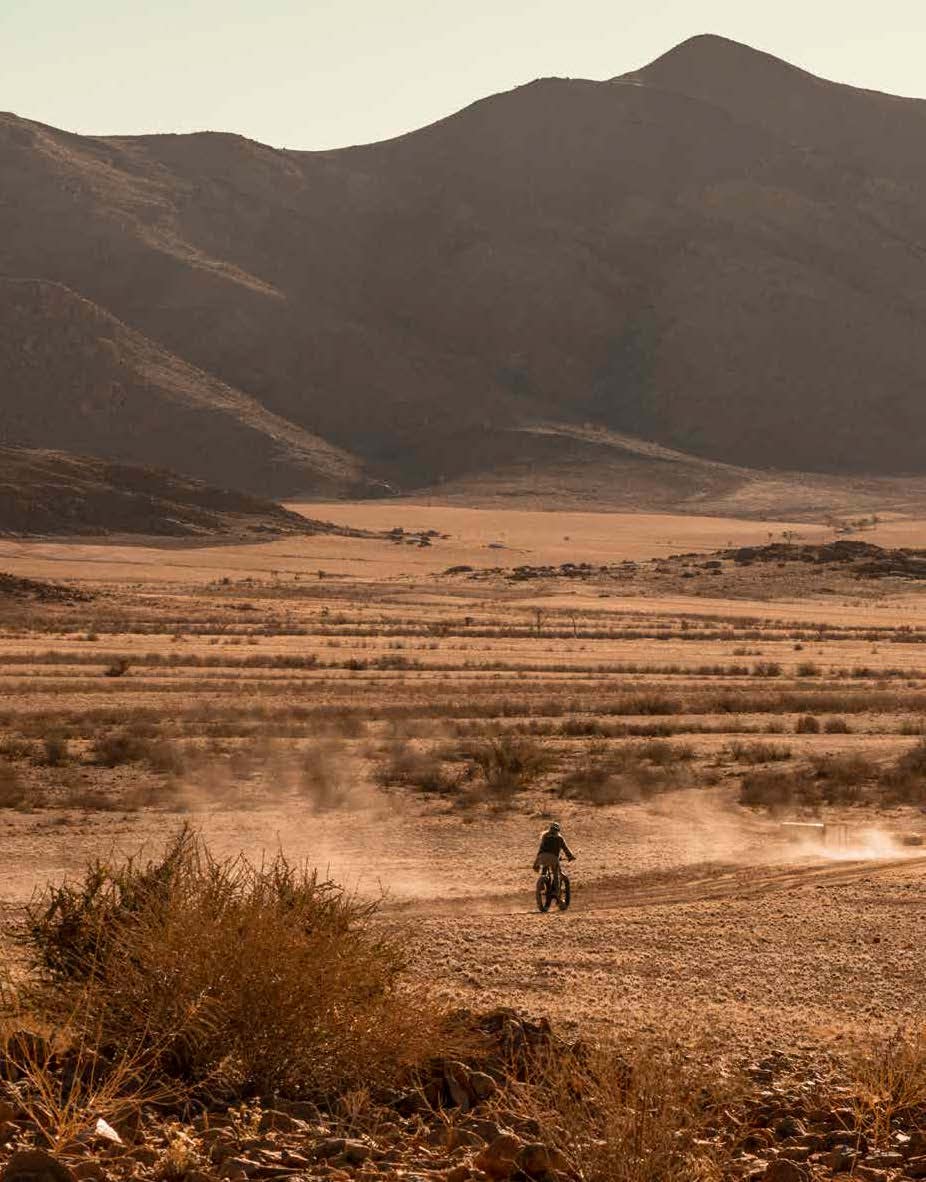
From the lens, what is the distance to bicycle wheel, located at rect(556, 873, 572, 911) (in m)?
15.6

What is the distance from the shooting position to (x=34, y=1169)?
6.33m

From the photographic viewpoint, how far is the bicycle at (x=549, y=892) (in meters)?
15.5

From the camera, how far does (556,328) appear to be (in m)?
183

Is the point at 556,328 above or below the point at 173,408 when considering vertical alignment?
above

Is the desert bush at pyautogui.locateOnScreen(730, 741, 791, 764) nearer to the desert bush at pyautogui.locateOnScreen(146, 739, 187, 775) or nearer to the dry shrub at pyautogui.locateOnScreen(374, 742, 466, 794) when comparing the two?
the dry shrub at pyautogui.locateOnScreen(374, 742, 466, 794)

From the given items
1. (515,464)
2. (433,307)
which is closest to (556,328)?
(433,307)

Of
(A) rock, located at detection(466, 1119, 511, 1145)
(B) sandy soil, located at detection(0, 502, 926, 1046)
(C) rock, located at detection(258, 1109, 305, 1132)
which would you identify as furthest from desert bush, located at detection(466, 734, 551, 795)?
(C) rock, located at detection(258, 1109, 305, 1132)

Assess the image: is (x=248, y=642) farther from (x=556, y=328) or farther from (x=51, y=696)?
(x=556, y=328)

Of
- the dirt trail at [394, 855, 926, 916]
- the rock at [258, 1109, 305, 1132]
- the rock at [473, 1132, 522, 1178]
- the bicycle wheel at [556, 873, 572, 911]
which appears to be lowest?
the dirt trail at [394, 855, 926, 916]

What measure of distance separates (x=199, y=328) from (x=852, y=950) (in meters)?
161

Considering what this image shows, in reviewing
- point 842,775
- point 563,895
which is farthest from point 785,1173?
point 842,775

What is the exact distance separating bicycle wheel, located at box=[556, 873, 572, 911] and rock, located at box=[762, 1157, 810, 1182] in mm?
8318

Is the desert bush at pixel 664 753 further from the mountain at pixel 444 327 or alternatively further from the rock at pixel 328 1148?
the mountain at pixel 444 327

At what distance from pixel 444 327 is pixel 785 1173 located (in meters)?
179
